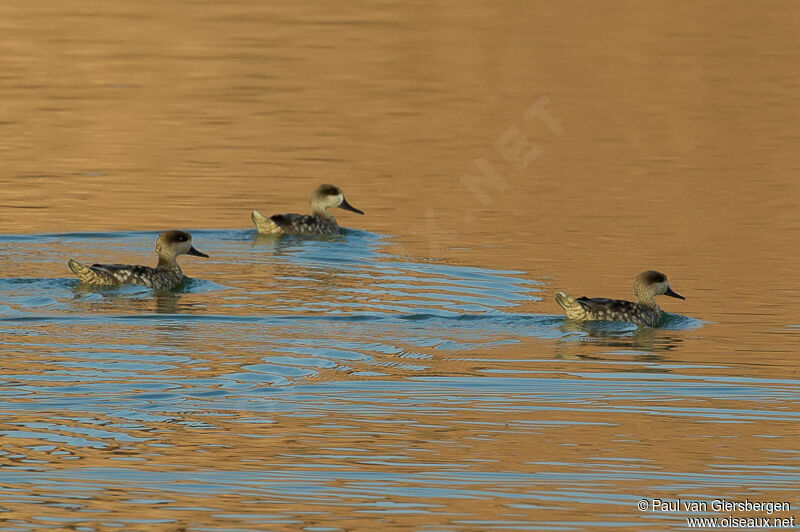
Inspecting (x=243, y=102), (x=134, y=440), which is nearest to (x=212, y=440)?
(x=134, y=440)

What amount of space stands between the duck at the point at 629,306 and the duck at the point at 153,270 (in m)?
3.87

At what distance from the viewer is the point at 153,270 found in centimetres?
1700

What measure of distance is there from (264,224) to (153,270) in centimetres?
328

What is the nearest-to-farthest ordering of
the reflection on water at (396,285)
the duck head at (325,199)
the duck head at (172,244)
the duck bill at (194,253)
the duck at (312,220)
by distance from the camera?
the reflection on water at (396,285), the duck head at (172,244), the duck bill at (194,253), the duck at (312,220), the duck head at (325,199)

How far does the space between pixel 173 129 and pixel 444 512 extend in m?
21.4

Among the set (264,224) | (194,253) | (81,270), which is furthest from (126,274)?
(264,224)

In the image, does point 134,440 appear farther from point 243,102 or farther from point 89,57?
point 89,57

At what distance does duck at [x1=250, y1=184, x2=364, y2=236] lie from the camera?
20.2m

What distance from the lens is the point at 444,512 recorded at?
9438 mm

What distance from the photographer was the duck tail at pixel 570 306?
599 inches

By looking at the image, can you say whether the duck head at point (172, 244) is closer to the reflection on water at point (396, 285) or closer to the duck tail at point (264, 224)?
the reflection on water at point (396, 285)

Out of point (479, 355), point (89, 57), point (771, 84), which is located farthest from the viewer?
point (89, 57)

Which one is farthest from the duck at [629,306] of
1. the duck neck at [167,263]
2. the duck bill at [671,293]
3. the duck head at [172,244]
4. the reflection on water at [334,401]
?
the duck head at [172,244]

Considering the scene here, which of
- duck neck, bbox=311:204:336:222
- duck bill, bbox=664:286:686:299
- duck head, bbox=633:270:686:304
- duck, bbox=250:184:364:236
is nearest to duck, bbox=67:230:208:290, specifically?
duck, bbox=250:184:364:236
